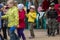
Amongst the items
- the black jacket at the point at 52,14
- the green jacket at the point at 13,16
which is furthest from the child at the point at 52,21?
the green jacket at the point at 13,16

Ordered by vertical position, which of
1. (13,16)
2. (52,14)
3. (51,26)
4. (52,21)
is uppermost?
(13,16)

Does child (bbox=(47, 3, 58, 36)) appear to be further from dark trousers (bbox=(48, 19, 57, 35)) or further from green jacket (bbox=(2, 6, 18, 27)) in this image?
green jacket (bbox=(2, 6, 18, 27))

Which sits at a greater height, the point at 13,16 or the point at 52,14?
the point at 13,16

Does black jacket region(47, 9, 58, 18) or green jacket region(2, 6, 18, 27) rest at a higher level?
green jacket region(2, 6, 18, 27)

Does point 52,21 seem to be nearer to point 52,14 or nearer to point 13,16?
point 52,14

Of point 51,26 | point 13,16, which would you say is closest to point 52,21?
point 51,26

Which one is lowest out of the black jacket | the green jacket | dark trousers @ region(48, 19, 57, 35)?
dark trousers @ region(48, 19, 57, 35)

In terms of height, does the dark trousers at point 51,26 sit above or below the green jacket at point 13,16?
below

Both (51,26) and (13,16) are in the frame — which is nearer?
(13,16)

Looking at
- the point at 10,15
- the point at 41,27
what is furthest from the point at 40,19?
the point at 10,15

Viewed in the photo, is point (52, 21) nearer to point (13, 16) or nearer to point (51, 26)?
point (51, 26)

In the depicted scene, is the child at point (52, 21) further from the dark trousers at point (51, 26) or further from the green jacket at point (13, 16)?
the green jacket at point (13, 16)

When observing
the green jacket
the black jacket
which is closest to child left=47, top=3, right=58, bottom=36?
the black jacket

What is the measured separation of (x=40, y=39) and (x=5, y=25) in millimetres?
1853
